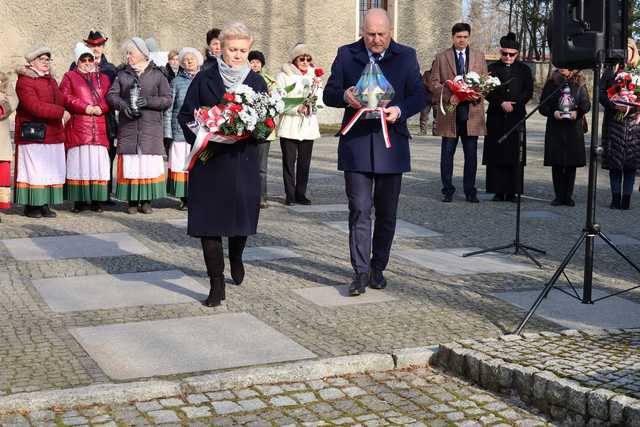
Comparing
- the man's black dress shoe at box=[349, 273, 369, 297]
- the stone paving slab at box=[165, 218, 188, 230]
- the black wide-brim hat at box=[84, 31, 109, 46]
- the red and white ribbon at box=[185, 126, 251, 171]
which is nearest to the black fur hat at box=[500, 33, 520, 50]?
the stone paving slab at box=[165, 218, 188, 230]

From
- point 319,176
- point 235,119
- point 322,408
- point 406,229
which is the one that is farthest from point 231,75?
point 319,176

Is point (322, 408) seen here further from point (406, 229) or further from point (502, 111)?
point (502, 111)

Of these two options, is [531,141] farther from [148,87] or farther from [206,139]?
[206,139]

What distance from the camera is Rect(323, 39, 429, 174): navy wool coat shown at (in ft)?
23.6

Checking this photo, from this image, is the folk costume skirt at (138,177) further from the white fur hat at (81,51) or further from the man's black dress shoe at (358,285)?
the man's black dress shoe at (358,285)

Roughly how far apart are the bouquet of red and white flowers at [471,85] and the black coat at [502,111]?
30cm

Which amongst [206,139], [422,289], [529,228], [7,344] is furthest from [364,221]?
[529,228]

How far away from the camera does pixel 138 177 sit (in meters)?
11.2

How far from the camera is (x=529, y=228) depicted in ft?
34.7

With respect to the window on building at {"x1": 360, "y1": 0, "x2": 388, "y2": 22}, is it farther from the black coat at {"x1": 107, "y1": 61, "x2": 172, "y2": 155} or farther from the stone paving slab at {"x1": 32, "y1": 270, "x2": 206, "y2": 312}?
the stone paving slab at {"x1": 32, "y1": 270, "x2": 206, "y2": 312}

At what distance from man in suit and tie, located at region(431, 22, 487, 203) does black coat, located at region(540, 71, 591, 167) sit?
78 cm

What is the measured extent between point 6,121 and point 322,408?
709 cm

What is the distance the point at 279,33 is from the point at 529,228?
15.7m

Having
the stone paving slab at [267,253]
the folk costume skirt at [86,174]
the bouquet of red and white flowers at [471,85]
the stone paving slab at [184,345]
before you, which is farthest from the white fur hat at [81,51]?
the stone paving slab at [184,345]
